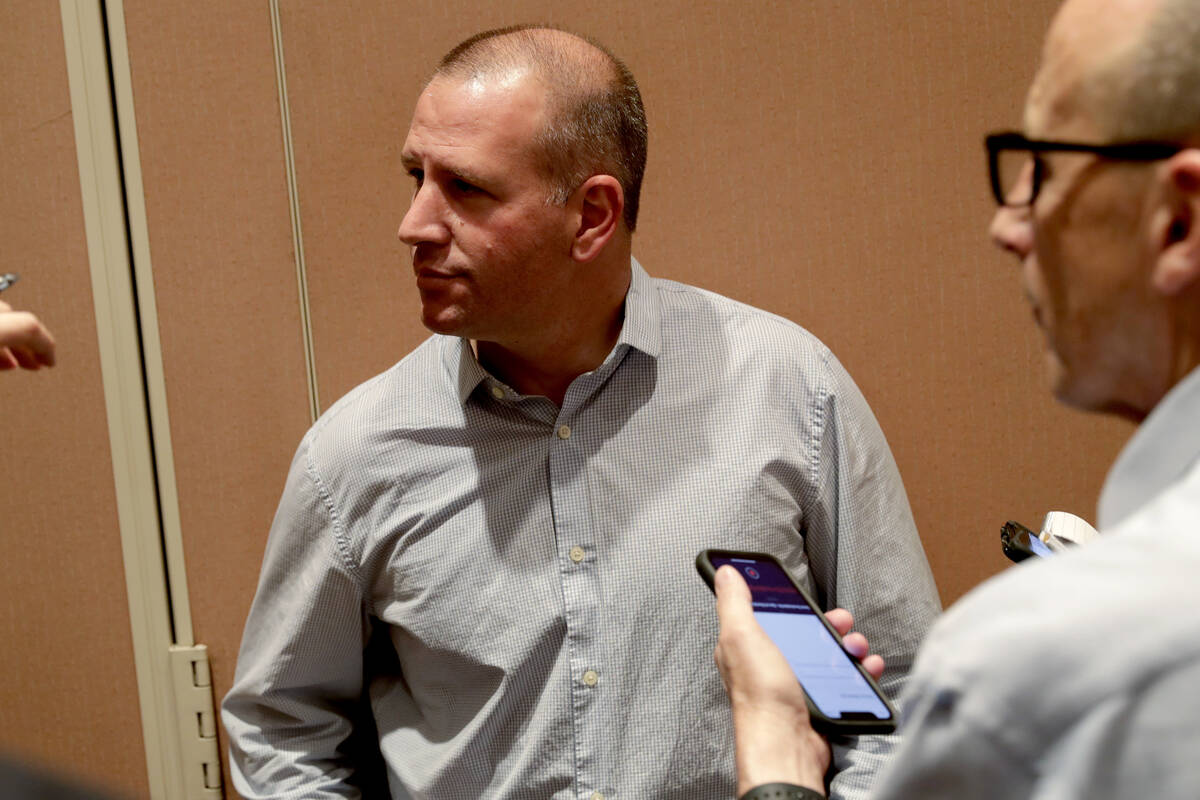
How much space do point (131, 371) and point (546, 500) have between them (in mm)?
655

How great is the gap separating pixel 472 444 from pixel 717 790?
18.1 inches

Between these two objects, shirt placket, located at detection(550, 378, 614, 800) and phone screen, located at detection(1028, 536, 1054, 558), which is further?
shirt placket, located at detection(550, 378, 614, 800)

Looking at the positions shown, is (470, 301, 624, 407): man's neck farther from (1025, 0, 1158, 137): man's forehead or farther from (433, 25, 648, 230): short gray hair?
(1025, 0, 1158, 137): man's forehead

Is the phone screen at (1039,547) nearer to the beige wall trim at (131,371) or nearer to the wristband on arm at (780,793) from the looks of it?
the wristband on arm at (780,793)

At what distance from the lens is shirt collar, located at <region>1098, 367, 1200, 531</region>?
0.58 meters

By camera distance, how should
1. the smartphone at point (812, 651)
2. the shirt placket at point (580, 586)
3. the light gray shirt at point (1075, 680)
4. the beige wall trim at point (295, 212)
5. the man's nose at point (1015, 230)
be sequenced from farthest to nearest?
Result: 1. the beige wall trim at point (295, 212)
2. the shirt placket at point (580, 586)
3. the smartphone at point (812, 651)
4. the man's nose at point (1015, 230)
5. the light gray shirt at point (1075, 680)

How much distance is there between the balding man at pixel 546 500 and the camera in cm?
121

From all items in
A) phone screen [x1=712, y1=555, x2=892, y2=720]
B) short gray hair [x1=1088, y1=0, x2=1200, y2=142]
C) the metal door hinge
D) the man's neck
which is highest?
short gray hair [x1=1088, y1=0, x2=1200, y2=142]

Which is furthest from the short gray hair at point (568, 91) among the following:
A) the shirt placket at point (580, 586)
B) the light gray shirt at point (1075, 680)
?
the light gray shirt at point (1075, 680)

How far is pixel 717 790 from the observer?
1205 mm

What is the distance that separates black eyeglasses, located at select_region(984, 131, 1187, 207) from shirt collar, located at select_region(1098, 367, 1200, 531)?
0.12m

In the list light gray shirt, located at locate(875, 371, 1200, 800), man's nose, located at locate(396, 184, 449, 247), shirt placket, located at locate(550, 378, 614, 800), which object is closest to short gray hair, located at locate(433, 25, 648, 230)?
man's nose, located at locate(396, 184, 449, 247)

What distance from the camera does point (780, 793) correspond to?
789mm

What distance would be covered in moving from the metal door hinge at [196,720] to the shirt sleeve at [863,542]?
0.86 metres
